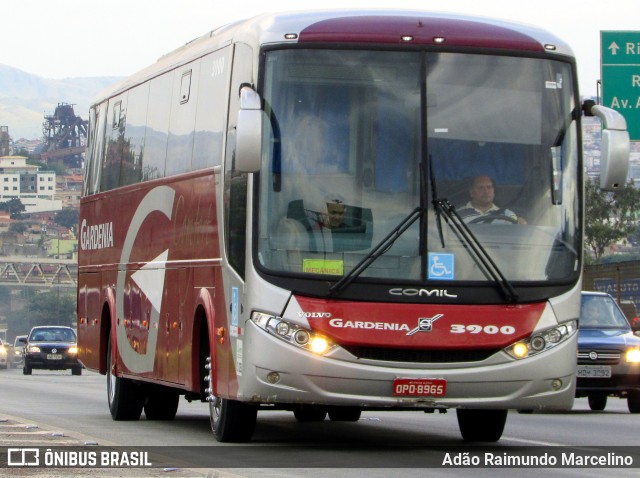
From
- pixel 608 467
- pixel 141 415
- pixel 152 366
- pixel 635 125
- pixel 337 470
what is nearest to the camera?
pixel 337 470

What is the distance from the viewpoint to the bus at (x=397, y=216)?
13.2m

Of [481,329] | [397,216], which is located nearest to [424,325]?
[481,329]

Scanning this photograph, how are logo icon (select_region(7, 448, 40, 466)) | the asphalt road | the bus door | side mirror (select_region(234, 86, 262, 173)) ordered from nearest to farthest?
logo icon (select_region(7, 448, 40, 466)), the asphalt road, side mirror (select_region(234, 86, 262, 173)), the bus door

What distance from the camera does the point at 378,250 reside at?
1327 centimetres

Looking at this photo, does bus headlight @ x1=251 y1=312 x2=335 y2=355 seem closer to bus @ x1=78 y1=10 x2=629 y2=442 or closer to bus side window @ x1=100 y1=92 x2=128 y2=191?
bus @ x1=78 y1=10 x2=629 y2=442

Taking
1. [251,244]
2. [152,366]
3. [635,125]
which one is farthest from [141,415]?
[635,125]

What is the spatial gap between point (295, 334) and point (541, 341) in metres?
1.92

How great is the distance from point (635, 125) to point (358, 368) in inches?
715

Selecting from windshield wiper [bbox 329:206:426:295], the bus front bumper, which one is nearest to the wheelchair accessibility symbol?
windshield wiper [bbox 329:206:426:295]

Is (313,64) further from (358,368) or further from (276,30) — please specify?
(358,368)

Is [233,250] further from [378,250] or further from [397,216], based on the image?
[397,216]

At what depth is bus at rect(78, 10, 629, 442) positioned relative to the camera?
13219 mm

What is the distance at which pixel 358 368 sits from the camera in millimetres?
13172

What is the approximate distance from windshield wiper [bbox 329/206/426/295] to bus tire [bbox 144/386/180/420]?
6778 millimetres
